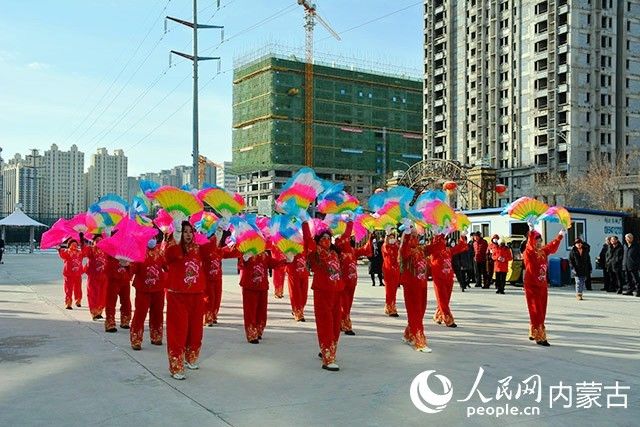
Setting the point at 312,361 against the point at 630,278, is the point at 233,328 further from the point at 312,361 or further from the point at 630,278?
the point at 630,278

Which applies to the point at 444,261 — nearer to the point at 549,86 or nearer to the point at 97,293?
the point at 97,293

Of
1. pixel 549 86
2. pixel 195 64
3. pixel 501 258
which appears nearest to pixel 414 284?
pixel 501 258

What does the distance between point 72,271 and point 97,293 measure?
193 centimetres

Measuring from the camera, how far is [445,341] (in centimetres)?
930

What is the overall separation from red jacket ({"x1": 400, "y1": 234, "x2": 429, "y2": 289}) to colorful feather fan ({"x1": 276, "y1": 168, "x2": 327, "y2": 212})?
1727 mm

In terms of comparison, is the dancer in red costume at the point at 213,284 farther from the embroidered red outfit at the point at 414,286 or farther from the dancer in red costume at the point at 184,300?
the embroidered red outfit at the point at 414,286

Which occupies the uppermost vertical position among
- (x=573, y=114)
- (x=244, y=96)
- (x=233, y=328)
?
(x=244, y=96)

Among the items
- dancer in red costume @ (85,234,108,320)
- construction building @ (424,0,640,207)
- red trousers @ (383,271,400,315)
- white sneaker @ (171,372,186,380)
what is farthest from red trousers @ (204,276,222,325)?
construction building @ (424,0,640,207)

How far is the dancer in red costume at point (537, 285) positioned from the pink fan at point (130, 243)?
5.32 meters

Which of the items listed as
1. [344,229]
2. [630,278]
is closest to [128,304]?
[344,229]

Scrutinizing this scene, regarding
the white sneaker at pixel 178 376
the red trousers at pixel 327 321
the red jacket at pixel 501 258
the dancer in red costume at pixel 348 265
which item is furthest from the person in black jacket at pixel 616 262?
the white sneaker at pixel 178 376

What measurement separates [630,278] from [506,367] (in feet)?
38.0

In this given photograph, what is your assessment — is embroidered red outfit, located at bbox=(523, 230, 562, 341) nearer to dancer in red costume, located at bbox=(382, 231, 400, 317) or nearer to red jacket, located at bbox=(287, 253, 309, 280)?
dancer in red costume, located at bbox=(382, 231, 400, 317)

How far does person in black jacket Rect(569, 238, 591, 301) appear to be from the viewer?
15680 millimetres
